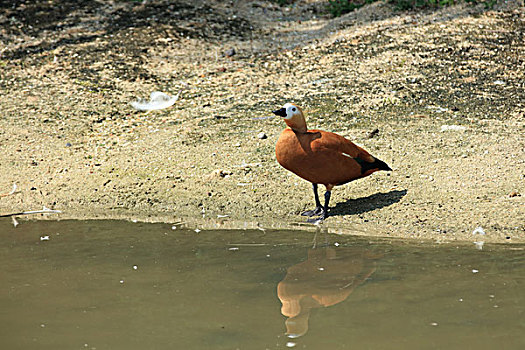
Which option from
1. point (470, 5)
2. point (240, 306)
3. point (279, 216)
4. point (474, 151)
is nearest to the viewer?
point (240, 306)

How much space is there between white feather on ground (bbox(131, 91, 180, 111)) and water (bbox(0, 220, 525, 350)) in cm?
301

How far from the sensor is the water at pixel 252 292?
3365mm

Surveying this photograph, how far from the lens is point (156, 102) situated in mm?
8070

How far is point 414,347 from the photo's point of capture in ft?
10.6

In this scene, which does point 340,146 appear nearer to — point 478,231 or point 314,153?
point 314,153

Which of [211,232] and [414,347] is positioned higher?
[414,347]

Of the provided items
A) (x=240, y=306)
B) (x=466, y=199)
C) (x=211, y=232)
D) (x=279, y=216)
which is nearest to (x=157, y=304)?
(x=240, y=306)

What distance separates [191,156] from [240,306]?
125 inches

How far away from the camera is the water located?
337 centimetres

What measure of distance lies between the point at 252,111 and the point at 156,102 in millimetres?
1285

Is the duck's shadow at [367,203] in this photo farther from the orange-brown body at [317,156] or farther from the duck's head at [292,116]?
the duck's head at [292,116]

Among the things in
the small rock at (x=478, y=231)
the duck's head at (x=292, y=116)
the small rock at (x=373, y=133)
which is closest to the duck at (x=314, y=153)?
the duck's head at (x=292, y=116)

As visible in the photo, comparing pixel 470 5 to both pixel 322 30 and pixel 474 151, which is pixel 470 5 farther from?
pixel 474 151

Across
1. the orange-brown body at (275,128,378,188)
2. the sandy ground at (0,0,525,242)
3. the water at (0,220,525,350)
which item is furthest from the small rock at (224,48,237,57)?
the water at (0,220,525,350)
